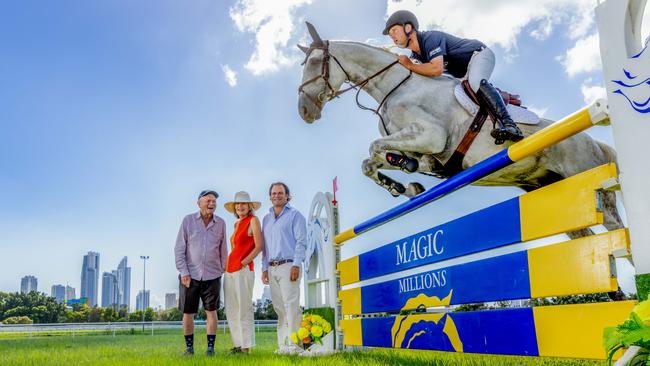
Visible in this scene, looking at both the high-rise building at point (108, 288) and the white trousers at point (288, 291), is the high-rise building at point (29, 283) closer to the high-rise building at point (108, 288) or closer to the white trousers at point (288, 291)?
the high-rise building at point (108, 288)

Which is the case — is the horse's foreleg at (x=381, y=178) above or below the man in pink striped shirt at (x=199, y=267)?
above

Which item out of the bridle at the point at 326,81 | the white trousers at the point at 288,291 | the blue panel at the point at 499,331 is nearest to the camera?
the blue panel at the point at 499,331

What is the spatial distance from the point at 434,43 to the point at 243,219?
239cm

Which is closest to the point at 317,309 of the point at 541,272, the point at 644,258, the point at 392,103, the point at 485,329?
the point at 392,103

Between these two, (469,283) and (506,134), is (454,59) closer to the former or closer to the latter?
(506,134)

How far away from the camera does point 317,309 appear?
15.4 ft

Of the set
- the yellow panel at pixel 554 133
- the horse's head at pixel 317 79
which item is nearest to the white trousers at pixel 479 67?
the yellow panel at pixel 554 133

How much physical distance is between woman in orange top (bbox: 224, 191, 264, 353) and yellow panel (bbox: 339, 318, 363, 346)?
2.59 feet

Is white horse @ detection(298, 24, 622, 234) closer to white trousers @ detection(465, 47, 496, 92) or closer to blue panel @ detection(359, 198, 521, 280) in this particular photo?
white trousers @ detection(465, 47, 496, 92)

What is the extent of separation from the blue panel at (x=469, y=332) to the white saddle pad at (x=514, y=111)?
1064 mm

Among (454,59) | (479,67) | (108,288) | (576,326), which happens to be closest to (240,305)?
(454,59)

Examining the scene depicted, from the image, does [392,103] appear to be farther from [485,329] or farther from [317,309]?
[317,309]

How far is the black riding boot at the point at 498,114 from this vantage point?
9.05ft

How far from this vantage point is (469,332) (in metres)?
2.59
